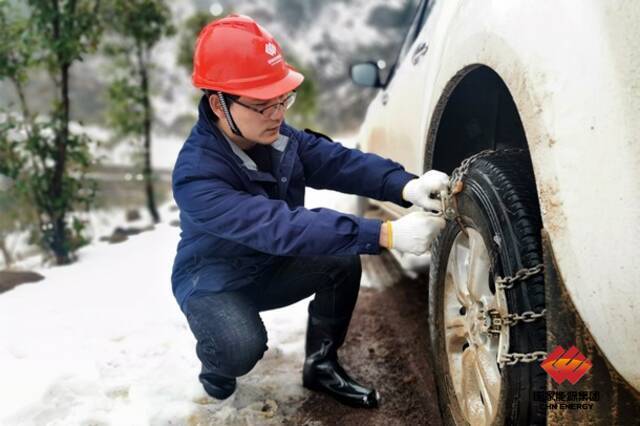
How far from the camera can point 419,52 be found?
1985mm

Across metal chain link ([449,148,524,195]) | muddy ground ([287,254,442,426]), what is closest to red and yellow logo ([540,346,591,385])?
metal chain link ([449,148,524,195])

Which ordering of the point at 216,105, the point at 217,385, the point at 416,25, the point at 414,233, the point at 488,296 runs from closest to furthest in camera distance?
the point at 488,296 < the point at 414,233 < the point at 216,105 < the point at 217,385 < the point at 416,25

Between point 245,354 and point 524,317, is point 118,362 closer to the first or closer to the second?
point 245,354

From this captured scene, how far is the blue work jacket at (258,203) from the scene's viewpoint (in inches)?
58.7

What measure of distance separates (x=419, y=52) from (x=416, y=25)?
556 millimetres

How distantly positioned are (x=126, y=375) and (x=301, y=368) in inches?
30.4

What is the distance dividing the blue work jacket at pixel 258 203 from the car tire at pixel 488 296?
0.28m

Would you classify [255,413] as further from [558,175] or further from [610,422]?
[558,175]

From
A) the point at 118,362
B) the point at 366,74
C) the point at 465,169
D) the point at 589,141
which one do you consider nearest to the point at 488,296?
the point at 465,169

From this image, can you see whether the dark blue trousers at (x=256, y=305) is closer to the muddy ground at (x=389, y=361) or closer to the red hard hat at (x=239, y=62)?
the muddy ground at (x=389, y=361)

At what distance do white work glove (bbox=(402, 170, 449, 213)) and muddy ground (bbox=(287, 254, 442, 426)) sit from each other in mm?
827

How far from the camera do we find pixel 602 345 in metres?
0.90

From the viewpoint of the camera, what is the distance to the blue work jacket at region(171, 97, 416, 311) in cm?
149

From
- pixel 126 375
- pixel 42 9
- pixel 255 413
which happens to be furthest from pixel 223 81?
pixel 42 9
